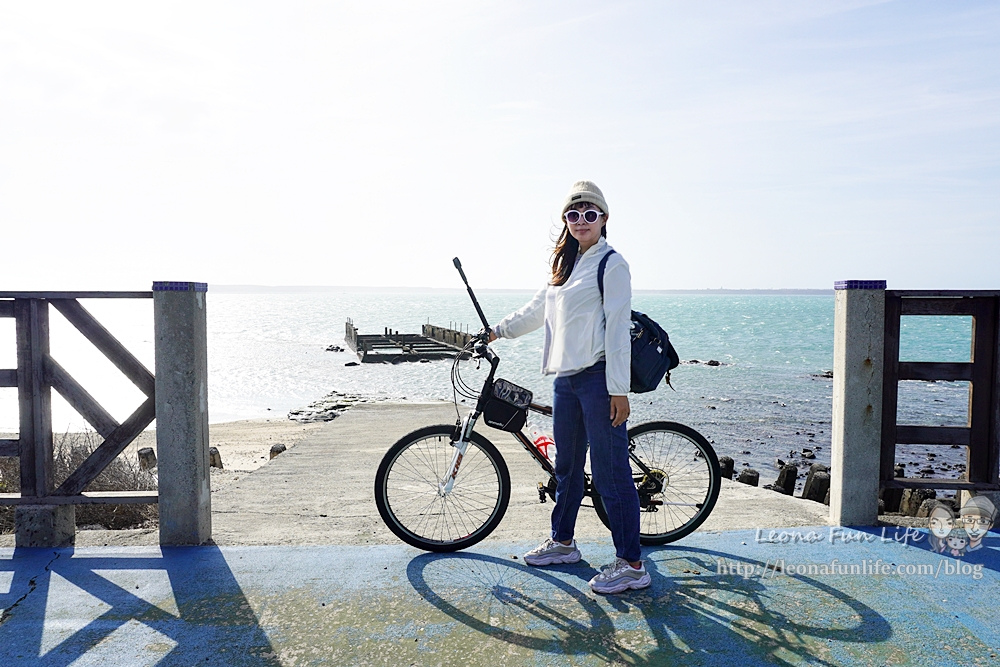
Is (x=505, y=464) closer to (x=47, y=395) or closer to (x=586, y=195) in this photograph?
(x=586, y=195)

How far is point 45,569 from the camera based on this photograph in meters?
4.19

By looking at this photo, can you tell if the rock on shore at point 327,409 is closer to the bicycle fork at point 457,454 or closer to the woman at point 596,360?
the bicycle fork at point 457,454

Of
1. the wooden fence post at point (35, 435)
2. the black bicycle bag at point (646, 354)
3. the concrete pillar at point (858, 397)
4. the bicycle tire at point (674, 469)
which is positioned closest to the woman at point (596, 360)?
the black bicycle bag at point (646, 354)

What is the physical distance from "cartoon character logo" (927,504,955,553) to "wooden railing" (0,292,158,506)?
5018 millimetres

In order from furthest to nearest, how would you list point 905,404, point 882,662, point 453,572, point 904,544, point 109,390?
point 109,390, point 905,404, point 904,544, point 453,572, point 882,662

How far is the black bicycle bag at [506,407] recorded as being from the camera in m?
4.33

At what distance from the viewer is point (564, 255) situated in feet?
13.4

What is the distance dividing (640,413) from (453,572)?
22.9 metres

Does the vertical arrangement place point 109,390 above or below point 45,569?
below

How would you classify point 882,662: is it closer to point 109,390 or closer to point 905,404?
point 905,404

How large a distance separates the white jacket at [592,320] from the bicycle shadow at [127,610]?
2.03 meters

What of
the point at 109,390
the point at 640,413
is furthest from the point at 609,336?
the point at 109,390

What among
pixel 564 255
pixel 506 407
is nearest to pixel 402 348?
pixel 506 407

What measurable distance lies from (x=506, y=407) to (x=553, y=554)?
0.90 meters
